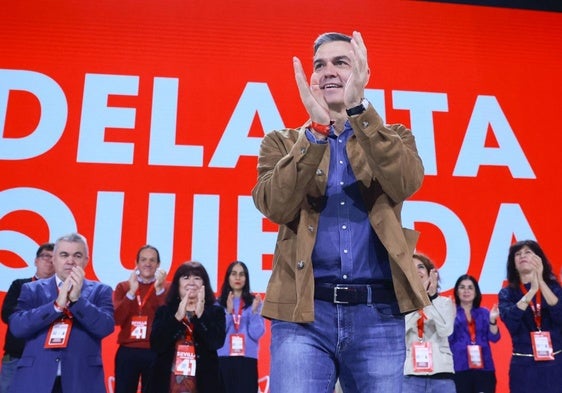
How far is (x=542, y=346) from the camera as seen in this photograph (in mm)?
3852

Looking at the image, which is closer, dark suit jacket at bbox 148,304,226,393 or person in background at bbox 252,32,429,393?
person in background at bbox 252,32,429,393

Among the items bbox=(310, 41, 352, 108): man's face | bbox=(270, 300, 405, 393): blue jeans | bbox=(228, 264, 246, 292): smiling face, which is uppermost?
bbox=(228, 264, 246, 292): smiling face

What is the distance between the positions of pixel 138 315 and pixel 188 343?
3.54 ft

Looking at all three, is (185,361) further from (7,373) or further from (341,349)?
(341,349)

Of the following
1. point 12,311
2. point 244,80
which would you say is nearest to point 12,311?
point 12,311

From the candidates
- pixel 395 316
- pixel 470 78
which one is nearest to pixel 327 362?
pixel 395 316

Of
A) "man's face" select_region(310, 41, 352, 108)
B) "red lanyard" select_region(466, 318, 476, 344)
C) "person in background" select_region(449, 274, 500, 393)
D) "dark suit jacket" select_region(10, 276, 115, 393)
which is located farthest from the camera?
"red lanyard" select_region(466, 318, 476, 344)

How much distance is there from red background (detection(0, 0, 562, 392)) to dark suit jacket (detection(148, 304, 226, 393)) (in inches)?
62.1

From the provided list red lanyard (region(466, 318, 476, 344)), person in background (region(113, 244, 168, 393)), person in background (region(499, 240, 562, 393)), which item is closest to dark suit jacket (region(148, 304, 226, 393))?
person in background (region(113, 244, 168, 393))

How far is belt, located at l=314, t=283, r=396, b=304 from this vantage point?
4.36ft

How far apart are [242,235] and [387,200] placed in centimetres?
387

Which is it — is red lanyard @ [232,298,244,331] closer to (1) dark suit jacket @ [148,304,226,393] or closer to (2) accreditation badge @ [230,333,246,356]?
(2) accreditation badge @ [230,333,246,356]

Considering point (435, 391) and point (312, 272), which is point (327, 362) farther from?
point (435, 391)

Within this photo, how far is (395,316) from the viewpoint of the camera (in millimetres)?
1362
